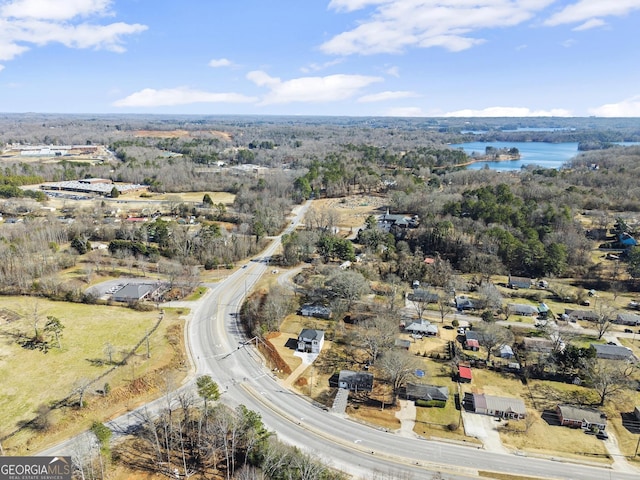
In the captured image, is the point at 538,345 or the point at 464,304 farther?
the point at 464,304

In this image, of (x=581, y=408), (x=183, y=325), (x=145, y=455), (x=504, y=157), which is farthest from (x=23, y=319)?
(x=504, y=157)

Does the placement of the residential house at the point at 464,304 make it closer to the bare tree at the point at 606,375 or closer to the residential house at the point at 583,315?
the residential house at the point at 583,315

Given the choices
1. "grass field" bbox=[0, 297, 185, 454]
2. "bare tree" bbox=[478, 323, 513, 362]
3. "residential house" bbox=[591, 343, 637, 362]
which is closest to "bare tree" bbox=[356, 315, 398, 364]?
"bare tree" bbox=[478, 323, 513, 362]

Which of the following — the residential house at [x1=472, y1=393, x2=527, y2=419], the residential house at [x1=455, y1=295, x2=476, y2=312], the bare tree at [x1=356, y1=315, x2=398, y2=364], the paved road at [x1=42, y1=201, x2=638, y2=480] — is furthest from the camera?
the residential house at [x1=455, y1=295, x2=476, y2=312]

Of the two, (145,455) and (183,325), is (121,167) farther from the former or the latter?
(145,455)

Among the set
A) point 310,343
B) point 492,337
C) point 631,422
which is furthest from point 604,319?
point 310,343

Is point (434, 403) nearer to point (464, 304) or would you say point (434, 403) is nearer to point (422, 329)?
point (422, 329)

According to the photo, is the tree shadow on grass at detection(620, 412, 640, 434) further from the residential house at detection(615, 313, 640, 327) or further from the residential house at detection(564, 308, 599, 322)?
the residential house at detection(615, 313, 640, 327)

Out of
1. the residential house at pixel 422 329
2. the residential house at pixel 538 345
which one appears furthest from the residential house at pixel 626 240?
the residential house at pixel 422 329
